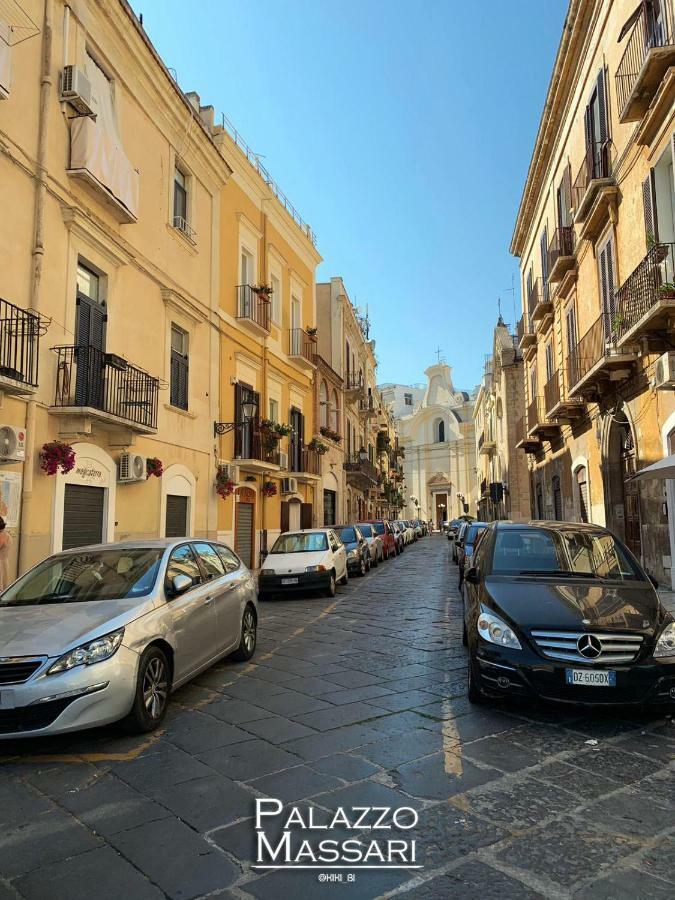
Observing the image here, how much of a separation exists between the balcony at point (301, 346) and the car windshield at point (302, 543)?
8749mm

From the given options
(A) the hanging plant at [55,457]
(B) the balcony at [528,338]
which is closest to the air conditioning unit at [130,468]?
(A) the hanging plant at [55,457]

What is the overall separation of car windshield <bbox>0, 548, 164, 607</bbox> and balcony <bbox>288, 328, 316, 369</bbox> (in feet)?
54.7

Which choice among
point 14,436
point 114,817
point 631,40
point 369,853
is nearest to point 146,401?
point 14,436

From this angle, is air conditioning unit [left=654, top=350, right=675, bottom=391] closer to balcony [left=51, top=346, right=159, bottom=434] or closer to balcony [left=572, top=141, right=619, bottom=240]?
balcony [left=572, top=141, right=619, bottom=240]

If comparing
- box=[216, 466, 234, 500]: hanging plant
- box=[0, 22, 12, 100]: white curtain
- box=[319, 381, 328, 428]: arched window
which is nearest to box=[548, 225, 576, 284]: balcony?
box=[216, 466, 234, 500]: hanging plant

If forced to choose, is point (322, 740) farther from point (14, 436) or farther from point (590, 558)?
point (14, 436)

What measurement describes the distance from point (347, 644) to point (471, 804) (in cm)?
488

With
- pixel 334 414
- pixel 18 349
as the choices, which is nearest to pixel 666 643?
pixel 18 349

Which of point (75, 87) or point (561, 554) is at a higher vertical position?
point (75, 87)

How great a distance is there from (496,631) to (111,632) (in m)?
2.87

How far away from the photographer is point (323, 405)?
28.2 meters

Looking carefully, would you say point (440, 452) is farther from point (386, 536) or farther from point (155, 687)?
point (155, 687)

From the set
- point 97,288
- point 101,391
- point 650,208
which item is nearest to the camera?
point 101,391

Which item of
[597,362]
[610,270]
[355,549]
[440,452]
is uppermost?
[440,452]
